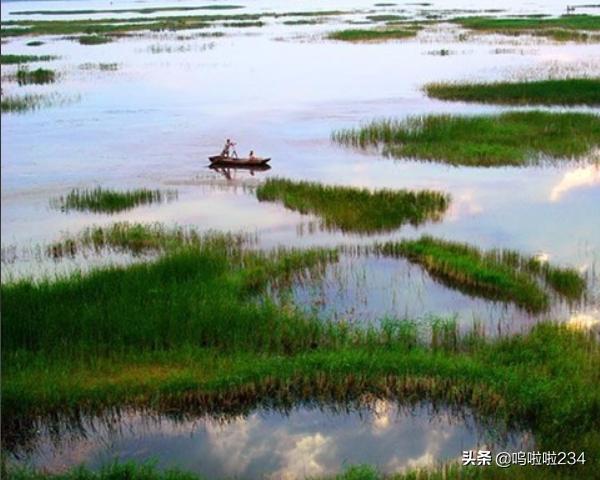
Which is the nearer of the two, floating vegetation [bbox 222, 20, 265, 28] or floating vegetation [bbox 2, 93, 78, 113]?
floating vegetation [bbox 2, 93, 78, 113]

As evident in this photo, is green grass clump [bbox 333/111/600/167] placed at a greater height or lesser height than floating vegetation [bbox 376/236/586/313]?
greater

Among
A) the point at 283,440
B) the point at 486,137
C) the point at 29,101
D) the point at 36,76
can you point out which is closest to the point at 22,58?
the point at 36,76

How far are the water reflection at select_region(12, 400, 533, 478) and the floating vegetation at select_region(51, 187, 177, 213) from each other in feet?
33.7

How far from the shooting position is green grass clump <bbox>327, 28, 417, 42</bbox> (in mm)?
59594

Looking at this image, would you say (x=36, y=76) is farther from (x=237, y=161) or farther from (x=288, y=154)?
(x=237, y=161)

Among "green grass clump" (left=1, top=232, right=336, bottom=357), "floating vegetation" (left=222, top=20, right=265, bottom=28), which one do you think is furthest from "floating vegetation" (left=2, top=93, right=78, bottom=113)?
"floating vegetation" (left=222, top=20, right=265, bottom=28)

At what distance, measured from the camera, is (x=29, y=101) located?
3491 cm

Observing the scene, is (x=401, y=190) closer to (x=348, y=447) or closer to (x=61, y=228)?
(x=61, y=228)

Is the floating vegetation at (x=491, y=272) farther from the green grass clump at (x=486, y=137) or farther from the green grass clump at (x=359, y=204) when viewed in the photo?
the green grass clump at (x=486, y=137)

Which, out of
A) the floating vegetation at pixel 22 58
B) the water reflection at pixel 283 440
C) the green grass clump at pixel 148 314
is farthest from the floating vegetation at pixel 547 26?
the water reflection at pixel 283 440

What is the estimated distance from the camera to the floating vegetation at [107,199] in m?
19.5

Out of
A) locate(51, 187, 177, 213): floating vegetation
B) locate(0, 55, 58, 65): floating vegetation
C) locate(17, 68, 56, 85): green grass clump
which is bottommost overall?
locate(51, 187, 177, 213): floating vegetation

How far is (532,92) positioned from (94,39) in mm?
42299

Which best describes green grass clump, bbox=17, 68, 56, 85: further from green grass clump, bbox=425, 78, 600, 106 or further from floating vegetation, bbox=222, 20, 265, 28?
floating vegetation, bbox=222, 20, 265, 28
